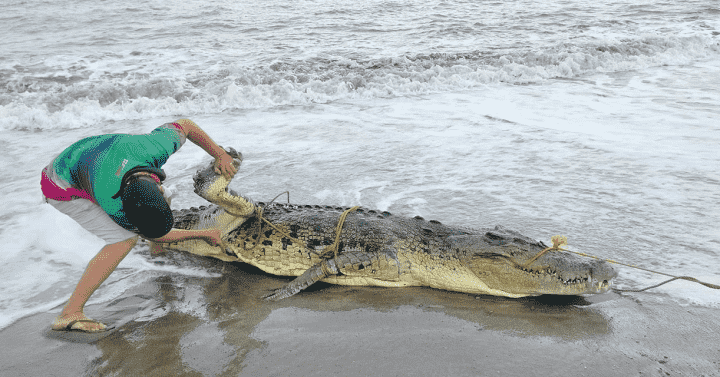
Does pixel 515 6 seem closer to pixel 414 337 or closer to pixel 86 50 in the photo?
pixel 86 50

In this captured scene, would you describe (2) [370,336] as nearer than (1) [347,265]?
Yes

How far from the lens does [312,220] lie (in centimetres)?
334

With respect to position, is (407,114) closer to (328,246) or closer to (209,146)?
(328,246)

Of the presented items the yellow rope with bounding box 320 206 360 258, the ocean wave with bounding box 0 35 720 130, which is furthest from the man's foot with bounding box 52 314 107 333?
the ocean wave with bounding box 0 35 720 130

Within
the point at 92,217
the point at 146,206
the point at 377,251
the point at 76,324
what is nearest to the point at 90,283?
the point at 76,324

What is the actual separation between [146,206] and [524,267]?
2155 millimetres

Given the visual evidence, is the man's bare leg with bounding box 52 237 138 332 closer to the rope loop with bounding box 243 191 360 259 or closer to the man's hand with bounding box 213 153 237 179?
the man's hand with bounding box 213 153 237 179

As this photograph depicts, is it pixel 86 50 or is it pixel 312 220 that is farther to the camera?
pixel 86 50

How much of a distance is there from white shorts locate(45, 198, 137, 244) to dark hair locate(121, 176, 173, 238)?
0.42 metres

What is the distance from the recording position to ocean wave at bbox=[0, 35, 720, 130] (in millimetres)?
7891

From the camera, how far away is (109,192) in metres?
2.45

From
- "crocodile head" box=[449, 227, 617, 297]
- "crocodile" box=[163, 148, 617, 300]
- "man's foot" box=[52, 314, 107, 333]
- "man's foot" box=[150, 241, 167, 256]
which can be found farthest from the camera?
"man's foot" box=[150, 241, 167, 256]

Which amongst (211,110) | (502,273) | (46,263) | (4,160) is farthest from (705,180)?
(4,160)

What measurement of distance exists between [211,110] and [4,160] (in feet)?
9.97
